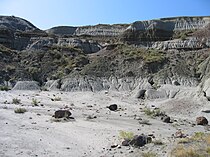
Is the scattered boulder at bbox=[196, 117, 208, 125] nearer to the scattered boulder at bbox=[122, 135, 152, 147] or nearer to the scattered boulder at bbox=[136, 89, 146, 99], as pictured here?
the scattered boulder at bbox=[122, 135, 152, 147]

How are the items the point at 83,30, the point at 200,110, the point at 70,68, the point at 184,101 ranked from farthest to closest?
1. the point at 83,30
2. the point at 70,68
3. the point at 184,101
4. the point at 200,110

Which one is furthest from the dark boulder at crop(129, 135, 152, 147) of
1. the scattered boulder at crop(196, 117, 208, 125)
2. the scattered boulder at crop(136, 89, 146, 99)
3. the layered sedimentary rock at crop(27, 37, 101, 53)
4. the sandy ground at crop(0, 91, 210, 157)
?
the layered sedimentary rock at crop(27, 37, 101, 53)

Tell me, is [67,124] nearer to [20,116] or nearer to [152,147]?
[20,116]

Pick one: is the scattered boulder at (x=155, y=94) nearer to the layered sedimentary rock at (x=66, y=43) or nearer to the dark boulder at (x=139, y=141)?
the dark boulder at (x=139, y=141)

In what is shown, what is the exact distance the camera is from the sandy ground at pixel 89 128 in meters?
15.4

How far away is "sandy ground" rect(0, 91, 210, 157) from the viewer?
50.6ft

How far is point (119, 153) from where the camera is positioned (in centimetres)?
1494

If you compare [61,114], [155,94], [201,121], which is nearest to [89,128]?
[61,114]

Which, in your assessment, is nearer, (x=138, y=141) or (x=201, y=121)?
(x=138, y=141)

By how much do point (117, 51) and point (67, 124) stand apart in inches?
1556

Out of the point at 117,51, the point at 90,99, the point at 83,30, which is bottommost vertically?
the point at 90,99

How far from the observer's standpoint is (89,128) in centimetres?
2197

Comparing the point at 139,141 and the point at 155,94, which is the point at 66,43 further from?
the point at 139,141

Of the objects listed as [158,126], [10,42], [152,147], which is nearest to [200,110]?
[158,126]
